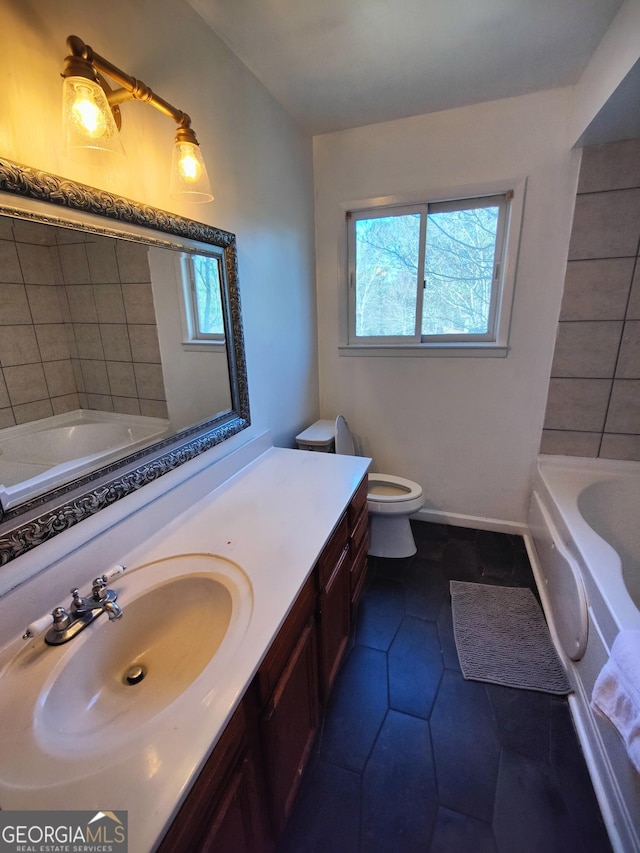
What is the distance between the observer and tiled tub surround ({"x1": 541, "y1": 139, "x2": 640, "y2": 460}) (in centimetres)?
179

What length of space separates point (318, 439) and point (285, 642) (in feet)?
4.32

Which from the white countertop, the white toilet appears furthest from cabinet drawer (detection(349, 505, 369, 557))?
the white toilet

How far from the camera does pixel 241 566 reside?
1046mm

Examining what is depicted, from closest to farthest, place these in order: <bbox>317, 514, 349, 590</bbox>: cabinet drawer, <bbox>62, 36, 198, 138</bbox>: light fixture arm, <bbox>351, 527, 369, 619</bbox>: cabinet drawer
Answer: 1. <bbox>62, 36, 198, 138</bbox>: light fixture arm
2. <bbox>317, 514, 349, 590</bbox>: cabinet drawer
3. <bbox>351, 527, 369, 619</bbox>: cabinet drawer

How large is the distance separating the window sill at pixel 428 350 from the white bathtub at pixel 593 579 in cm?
72

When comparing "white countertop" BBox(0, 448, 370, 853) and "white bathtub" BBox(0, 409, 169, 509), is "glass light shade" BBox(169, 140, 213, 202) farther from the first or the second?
"white countertop" BBox(0, 448, 370, 853)

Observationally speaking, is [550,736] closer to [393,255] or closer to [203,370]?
[203,370]

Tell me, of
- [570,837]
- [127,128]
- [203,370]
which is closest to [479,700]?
[570,837]

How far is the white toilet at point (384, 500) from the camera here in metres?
2.09

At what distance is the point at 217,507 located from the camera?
1367 millimetres

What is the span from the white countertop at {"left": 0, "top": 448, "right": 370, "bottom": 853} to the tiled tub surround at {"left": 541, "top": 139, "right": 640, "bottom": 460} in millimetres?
1350

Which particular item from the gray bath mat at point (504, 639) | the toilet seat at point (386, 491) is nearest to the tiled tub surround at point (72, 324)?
the toilet seat at point (386, 491)
